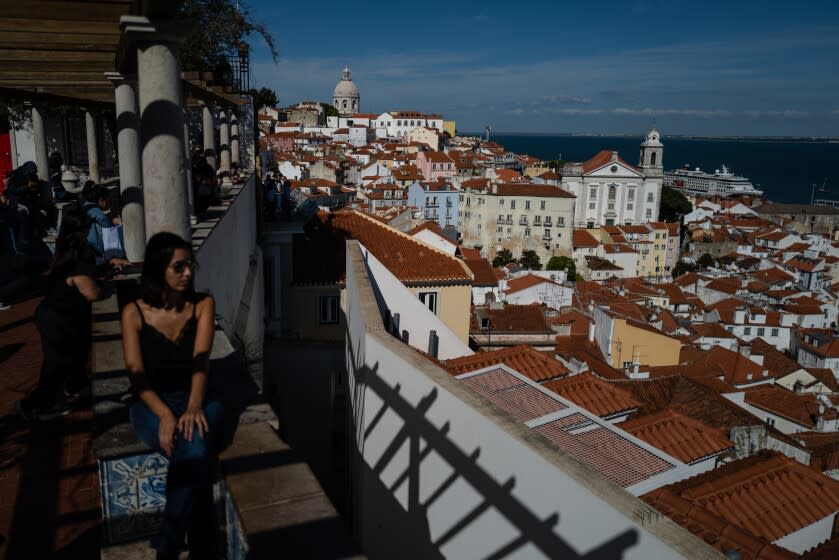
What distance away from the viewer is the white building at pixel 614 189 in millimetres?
81875

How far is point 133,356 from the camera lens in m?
2.59

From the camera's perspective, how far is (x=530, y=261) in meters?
70.6

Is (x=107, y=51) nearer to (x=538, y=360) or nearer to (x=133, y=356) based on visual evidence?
(x=133, y=356)

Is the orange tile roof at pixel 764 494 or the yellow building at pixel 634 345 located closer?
the orange tile roof at pixel 764 494

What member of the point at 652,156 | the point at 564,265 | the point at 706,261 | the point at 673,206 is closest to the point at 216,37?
the point at 564,265

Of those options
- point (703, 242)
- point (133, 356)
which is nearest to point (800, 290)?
point (703, 242)

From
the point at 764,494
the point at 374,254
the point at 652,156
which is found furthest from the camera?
the point at 652,156

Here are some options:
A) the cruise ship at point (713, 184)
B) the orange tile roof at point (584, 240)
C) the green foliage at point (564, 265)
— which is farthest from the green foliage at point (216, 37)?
the cruise ship at point (713, 184)

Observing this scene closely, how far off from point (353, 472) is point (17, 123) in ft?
47.7

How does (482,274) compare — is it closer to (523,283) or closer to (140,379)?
(523,283)

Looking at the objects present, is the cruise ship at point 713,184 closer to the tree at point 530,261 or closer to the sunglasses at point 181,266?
the tree at point 530,261

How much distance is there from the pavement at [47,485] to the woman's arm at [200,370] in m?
0.86

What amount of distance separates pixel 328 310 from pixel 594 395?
24.7 feet

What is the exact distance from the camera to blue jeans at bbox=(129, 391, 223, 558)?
7.80ft
